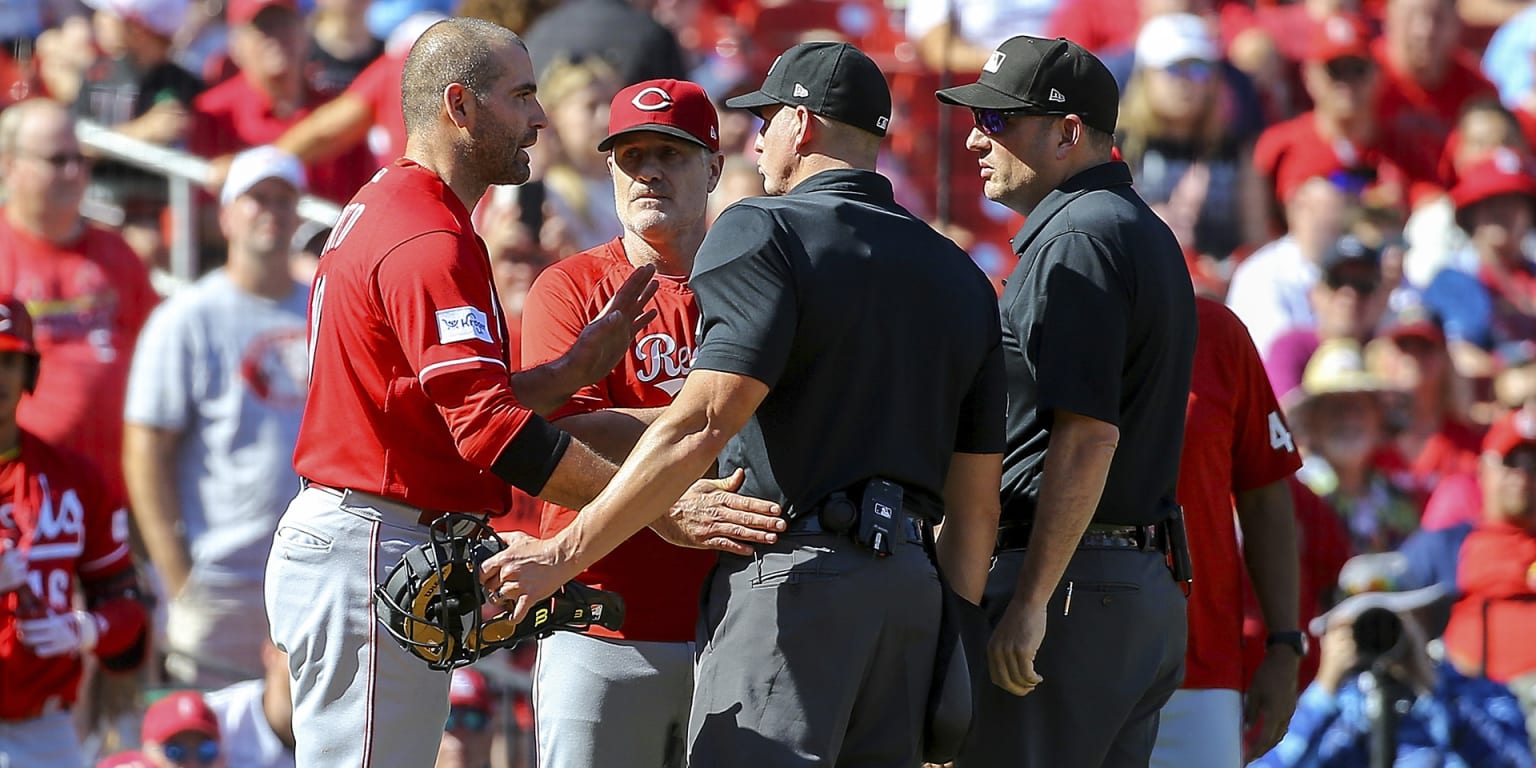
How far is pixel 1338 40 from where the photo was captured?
1073 centimetres

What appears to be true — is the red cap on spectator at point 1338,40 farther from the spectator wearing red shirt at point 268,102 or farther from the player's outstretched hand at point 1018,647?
the player's outstretched hand at point 1018,647

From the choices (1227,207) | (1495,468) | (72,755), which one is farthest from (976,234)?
(72,755)

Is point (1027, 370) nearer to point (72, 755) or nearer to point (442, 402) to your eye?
point (442, 402)

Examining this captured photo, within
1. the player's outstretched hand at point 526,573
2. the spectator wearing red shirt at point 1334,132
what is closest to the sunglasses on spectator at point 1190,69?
the spectator wearing red shirt at point 1334,132

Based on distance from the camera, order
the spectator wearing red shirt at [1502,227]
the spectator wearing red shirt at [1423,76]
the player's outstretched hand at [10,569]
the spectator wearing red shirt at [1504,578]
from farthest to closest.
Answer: the spectator wearing red shirt at [1423,76]
the spectator wearing red shirt at [1502,227]
the spectator wearing red shirt at [1504,578]
the player's outstretched hand at [10,569]

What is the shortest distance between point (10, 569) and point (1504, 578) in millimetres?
5660

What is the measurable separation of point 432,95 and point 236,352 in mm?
3901

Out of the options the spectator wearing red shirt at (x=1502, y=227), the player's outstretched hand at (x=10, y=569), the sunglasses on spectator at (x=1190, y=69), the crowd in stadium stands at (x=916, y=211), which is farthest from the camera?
the spectator wearing red shirt at (x=1502, y=227)

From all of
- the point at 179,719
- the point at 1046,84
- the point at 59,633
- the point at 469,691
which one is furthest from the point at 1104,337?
the point at 179,719

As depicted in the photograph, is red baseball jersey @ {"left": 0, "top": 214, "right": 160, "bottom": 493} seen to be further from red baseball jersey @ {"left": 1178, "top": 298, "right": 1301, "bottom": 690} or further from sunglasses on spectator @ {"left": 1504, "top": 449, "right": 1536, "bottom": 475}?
sunglasses on spectator @ {"left": 1504, "top": 449, "right": 1536, "bottom": 475}

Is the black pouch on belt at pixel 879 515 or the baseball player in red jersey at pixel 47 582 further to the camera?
the baseball player in red jersey at pixel 47 582

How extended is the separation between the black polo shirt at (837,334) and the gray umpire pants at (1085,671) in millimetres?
569

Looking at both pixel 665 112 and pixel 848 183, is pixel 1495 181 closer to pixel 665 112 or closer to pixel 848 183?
pixel 665 112

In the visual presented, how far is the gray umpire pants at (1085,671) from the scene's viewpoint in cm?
471
